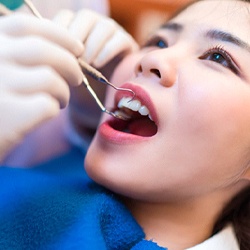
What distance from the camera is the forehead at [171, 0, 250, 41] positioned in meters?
0.68

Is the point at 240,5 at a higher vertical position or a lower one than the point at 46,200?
higher

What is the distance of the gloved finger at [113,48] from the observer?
2.63 feet

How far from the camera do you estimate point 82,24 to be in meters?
0.80

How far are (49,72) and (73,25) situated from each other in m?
0.29

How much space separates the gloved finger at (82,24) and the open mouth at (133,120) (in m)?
0.15

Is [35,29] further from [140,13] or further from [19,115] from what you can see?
[140,13]

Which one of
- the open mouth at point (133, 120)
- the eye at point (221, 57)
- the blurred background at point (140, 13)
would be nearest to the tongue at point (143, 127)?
the open mouth at point (133, 120)

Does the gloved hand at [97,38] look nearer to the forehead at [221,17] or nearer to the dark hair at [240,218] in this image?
the forehead at [221,17]

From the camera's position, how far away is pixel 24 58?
0.54 meters

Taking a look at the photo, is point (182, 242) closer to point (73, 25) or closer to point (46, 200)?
point (46, 200)

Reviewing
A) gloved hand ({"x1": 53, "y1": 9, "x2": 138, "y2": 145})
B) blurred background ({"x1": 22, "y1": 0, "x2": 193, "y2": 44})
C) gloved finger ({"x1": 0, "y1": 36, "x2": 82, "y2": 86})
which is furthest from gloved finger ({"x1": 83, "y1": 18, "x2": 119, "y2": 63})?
blurred background ({"x1": 22, "y1": 0, "x2": 193, "y2": 44})

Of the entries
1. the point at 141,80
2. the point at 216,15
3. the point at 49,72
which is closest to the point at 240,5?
the point at 216,15

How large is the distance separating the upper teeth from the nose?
0.04 m

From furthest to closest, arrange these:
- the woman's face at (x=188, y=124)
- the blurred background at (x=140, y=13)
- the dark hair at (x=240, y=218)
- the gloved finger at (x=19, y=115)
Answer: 1. the blurred background at (x=140, y=13)
2. the dark hair at (x=240, y=218)
3. the woman's face at (x=188, y=124)
4. the gloved finger at (x=19, y=115)
